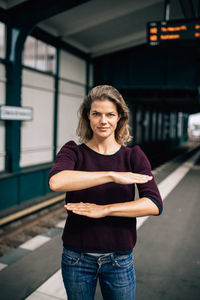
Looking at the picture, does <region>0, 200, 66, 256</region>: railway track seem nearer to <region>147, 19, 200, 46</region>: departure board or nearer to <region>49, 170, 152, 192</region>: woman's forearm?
<region>49, 170, 152, 192</region>: woman's forearm

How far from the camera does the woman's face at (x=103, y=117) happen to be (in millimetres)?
1629

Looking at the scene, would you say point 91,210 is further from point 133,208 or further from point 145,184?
point 145,184

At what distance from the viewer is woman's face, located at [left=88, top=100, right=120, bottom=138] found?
1.63 meters

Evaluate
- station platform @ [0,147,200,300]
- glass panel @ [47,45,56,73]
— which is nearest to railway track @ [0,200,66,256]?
station platform @ [0,147,200,300]

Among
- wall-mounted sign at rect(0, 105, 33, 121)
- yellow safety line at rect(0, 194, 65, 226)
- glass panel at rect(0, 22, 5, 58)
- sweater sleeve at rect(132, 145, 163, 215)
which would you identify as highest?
glass panel at rect(0, 22, 5, 58)

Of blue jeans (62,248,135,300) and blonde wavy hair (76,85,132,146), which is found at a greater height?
blonde wavy hair (76,85,132,146)

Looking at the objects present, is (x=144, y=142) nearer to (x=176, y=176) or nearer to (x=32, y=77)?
(x=176, y=176)

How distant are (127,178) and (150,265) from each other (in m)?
2.20

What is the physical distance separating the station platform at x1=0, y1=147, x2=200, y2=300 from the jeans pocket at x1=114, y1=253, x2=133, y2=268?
1.34 metres

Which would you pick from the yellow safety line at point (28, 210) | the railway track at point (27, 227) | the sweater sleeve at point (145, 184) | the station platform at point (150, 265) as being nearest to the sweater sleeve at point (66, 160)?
the sweater sleeve at point (145, 184)

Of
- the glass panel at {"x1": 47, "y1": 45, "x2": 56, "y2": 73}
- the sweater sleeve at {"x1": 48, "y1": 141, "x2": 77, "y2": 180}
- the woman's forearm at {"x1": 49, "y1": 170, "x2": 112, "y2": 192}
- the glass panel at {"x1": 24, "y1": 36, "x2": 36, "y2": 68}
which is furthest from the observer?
the glass panel at {"x1": 47, "y1": 45, "x2": 56, "y2": 73}

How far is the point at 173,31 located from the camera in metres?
6.33

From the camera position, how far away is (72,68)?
10.5 m

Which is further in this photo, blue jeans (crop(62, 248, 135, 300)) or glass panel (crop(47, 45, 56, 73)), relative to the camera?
glass panel (crop(47, 45, 56, 73))
